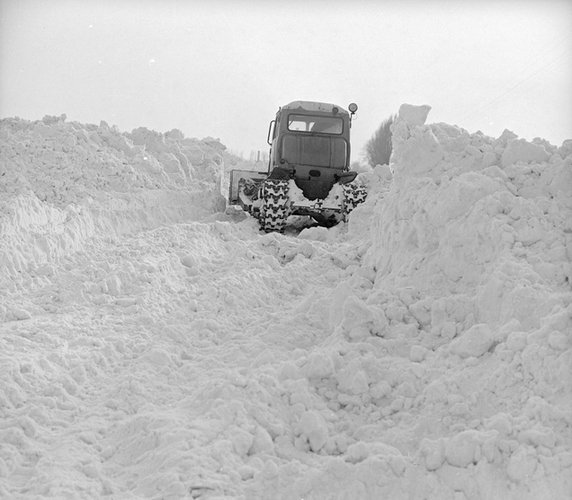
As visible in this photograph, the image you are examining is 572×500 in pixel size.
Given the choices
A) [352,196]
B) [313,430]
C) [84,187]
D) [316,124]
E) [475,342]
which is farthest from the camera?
[316,124]

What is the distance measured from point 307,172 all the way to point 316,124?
123 cm

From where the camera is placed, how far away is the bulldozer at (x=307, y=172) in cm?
1088

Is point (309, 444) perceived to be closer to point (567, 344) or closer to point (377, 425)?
point (377, 425)

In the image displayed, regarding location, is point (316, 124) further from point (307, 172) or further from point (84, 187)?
point (84, 187)

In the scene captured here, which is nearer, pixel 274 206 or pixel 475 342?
pixel 475 342

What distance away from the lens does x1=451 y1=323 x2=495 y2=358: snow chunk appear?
365cm

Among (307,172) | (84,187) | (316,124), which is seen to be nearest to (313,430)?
(84,187)

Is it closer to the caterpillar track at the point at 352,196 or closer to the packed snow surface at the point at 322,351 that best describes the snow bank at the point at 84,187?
the packed snow surface at the point at 322,351

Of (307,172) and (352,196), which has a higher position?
(307,172)

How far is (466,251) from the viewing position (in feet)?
15.4

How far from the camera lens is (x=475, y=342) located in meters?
3.69

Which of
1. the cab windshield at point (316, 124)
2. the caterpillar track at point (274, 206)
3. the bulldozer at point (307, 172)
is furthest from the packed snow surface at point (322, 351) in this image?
the cab windshield at point (316, 124)

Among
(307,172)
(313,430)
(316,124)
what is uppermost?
(316,124)

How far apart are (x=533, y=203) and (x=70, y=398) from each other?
367 cm
